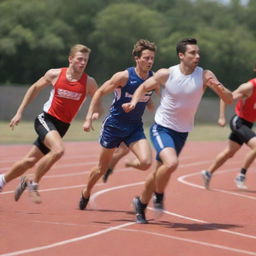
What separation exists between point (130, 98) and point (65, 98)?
0.85 meters

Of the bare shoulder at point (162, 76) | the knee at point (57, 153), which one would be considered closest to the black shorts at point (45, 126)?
the knee at point (57, 153)

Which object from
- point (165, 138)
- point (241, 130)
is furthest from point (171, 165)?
point (241, 130)

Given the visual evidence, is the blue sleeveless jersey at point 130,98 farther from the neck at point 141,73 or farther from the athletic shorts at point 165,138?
the athletic shorts at point 165,138

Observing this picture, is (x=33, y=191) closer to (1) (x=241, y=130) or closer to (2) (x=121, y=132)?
(2) (x=121, y=132)

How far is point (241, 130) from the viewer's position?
11367mm

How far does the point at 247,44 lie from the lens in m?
53.9

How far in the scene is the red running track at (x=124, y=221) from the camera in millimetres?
6418

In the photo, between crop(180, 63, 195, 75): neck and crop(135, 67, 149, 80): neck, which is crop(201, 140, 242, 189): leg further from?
crop(180, 63, 195, 75): neck

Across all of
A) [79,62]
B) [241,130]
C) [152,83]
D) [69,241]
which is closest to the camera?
[69,241]

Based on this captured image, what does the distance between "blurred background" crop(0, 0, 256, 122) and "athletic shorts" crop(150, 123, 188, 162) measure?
3086 centimetres

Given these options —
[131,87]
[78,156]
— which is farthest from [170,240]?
[78,156]

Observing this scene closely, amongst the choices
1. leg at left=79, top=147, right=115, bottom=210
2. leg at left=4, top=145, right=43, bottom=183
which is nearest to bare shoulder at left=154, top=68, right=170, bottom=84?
leg at left=79, top=147, right=115, bottom=210

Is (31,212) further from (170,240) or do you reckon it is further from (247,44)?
(247,44)

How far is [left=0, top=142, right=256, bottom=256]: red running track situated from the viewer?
642 cm
